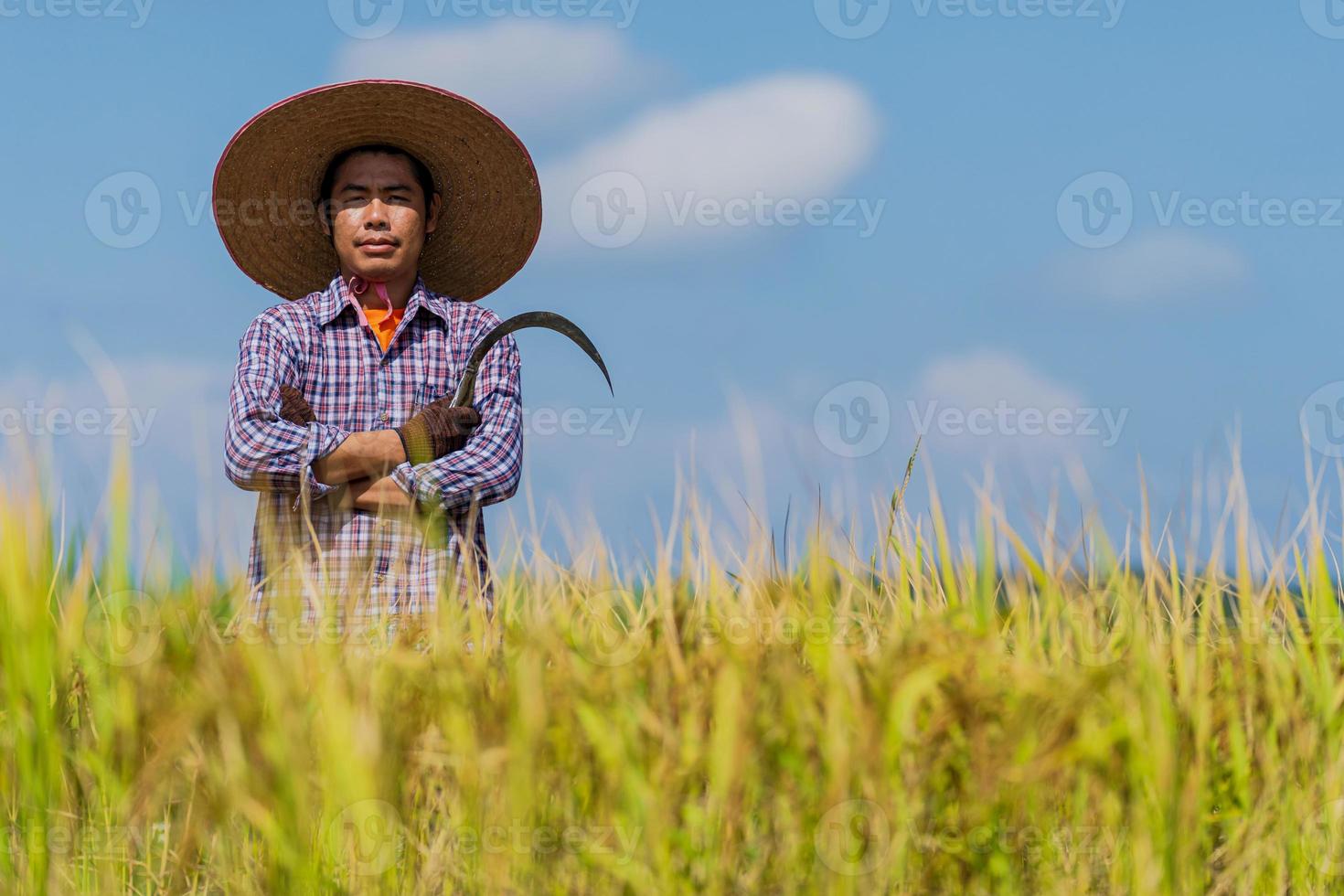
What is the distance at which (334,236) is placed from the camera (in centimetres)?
373

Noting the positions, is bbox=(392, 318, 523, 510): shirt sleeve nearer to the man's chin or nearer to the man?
the man

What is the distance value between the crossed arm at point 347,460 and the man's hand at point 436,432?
0.03 metres

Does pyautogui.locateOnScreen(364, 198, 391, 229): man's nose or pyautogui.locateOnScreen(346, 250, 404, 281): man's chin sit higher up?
pyautogui.locateOnScreen(364, 198, 391, 229): man's nose

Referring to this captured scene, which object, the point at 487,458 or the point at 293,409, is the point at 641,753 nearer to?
the point at 487,458

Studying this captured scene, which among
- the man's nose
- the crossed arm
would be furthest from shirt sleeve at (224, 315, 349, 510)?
the man's nose

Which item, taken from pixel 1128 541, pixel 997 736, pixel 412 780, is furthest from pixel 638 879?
pixel 1128 541

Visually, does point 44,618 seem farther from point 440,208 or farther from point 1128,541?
point 1128,541

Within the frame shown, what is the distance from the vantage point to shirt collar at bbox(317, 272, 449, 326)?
11.9 ft

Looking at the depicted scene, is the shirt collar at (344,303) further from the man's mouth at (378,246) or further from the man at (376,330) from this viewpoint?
the man's mouth at (378,246)

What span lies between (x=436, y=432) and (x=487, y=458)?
0.16 metres

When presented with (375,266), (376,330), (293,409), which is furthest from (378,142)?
(293,409)

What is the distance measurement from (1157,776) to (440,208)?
2.77 meters

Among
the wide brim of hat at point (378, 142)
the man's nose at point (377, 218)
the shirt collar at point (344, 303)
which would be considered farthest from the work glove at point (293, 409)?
the wide brim of hat at point (378, 142)

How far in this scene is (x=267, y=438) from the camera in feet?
10.6
